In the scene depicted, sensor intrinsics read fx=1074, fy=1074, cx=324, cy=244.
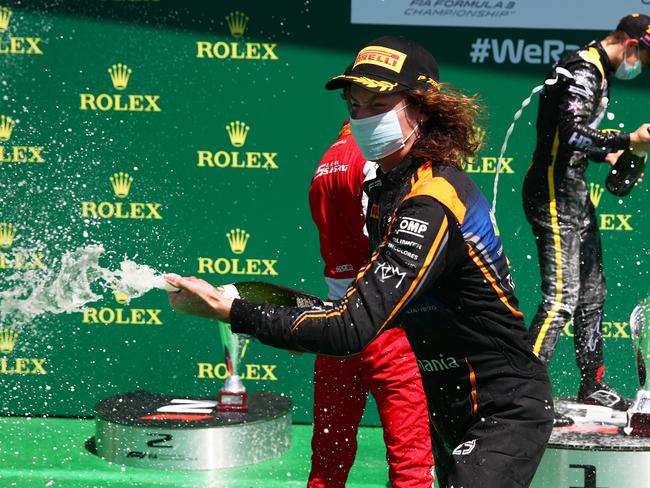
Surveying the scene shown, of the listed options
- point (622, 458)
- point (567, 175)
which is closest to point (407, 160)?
point (622, 458)

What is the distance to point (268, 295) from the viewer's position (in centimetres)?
317

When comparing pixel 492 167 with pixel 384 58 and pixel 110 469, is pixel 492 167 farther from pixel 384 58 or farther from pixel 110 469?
pixel 384 58

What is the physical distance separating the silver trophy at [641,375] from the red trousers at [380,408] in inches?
48.0

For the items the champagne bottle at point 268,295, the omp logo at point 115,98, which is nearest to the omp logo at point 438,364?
the champagne bottle at point 268,295

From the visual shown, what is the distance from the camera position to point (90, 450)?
598 cm

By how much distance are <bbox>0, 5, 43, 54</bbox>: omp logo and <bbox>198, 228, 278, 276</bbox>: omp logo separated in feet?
5.18

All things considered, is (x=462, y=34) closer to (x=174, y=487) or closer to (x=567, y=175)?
(x=567, y=175)

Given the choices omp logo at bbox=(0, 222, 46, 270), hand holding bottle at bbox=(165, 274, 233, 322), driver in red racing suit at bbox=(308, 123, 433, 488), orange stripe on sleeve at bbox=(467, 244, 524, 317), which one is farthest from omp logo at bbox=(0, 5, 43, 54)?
orange stripe on sleeve at bbox=(467, 244, 524, 317)

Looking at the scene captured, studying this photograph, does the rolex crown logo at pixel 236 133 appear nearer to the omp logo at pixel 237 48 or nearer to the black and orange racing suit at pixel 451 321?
the omp logo at pixel 237 48

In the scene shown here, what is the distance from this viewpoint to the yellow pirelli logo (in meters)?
2.93

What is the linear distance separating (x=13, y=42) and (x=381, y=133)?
4.00m

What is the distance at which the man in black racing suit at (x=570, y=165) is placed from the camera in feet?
17.5

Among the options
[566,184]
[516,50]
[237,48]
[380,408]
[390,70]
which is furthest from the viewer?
[237,48]

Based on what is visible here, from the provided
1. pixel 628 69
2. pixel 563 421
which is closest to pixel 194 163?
pixel 628 69
